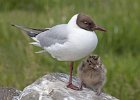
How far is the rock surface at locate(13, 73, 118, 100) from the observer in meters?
5.09

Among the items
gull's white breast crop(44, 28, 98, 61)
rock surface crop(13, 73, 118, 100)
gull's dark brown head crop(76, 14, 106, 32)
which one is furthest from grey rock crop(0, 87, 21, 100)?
gull's dark brown head crop(76, 14, 106, 32)

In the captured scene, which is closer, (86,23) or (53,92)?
(86,23)

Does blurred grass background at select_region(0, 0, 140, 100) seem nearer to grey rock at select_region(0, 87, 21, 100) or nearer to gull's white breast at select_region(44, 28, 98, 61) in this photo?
grey rock at select_region(0, 87, 21, 100)

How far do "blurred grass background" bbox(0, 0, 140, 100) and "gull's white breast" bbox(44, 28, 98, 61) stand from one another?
88.2 inches

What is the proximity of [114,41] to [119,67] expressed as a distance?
39.4 inches

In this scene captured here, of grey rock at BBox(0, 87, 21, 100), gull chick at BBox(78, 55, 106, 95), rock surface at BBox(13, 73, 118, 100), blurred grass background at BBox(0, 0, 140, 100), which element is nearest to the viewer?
rock surface at BBox(13, 73, 118, 100)

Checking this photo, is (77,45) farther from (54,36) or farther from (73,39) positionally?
(54,36)

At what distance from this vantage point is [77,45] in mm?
4730

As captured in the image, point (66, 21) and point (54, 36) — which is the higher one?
point (54, 36)

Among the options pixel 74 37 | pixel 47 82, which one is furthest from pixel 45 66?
pixel 74 37

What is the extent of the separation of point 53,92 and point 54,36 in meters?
0.53

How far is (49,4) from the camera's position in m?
9.58

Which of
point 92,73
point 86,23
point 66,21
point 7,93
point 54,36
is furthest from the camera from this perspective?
point 66,21

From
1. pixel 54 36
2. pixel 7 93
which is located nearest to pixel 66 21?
pixel 7 93
